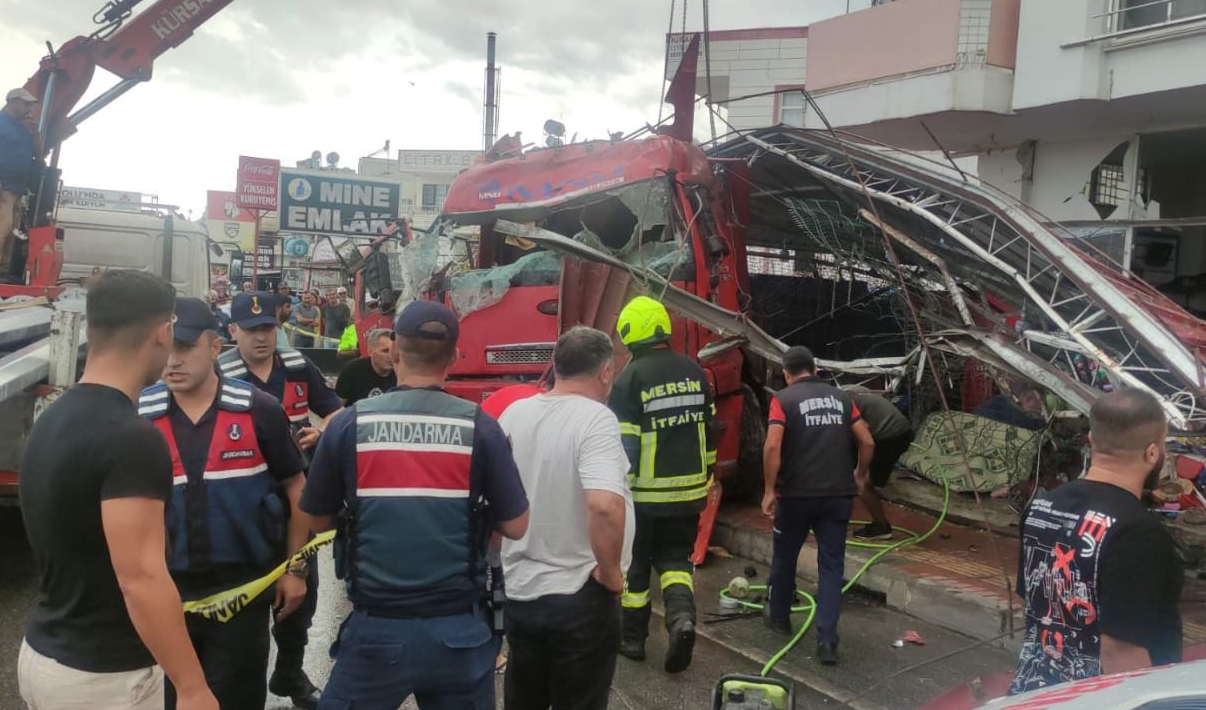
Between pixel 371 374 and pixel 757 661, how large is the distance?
9.60ft

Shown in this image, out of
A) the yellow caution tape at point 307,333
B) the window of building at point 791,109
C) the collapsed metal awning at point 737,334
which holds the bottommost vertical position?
the yellow caution tape at point 307,333

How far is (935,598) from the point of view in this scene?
5301 millimetres

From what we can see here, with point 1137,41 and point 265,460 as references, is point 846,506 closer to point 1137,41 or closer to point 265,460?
point 265,460

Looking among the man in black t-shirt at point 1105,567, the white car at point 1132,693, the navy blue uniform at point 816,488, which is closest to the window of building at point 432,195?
the navy blue uniform at point 816,488

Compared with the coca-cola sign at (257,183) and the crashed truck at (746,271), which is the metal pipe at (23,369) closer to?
the crashed truck at (746,271)

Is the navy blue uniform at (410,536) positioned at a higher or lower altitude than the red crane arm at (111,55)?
lower

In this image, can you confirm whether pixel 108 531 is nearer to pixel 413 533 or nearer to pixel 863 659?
pixel 413 533

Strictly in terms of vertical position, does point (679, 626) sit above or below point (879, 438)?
below

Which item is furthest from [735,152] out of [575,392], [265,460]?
[265,460]

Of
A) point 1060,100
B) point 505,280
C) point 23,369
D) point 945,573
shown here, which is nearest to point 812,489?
point 945,573

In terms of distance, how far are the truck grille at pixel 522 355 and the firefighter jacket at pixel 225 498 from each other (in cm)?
404

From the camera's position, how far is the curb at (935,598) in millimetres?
4930

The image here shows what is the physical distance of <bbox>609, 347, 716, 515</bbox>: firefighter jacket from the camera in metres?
4.52

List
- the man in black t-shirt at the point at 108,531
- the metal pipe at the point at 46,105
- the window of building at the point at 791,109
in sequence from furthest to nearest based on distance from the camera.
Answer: the window of building at the point at 791,109, the metal pipe at the point at 46,105, the man in black t-shirt at the point at 108,531
